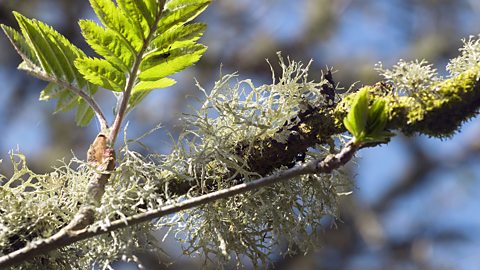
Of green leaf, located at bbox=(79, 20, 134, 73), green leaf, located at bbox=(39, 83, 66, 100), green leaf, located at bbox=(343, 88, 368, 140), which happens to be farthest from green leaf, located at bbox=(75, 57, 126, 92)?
green leaf, located at bbox=(343, 88, 368, 140)

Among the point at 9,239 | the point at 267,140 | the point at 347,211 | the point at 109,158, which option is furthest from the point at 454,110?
the point at 347,211

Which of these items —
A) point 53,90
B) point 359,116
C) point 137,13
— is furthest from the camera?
point 53,90

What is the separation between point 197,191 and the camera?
75 centimetres

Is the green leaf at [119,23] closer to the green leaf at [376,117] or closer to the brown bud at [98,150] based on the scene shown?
the brown bud at [98,150]

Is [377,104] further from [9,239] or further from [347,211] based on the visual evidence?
[347,211]

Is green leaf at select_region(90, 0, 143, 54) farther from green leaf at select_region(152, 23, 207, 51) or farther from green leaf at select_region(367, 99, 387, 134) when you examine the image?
green leaf at select_region(367, 99, 387, 134)

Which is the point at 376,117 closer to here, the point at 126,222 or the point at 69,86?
the point at 126,222

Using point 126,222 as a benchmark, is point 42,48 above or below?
above

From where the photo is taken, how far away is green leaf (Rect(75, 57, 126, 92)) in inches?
29.9

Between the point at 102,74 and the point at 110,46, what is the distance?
0.03 m

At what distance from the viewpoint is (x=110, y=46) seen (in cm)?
76

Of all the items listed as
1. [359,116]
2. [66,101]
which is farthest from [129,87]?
[359,116]

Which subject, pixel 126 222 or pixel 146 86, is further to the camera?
pixel 146 86

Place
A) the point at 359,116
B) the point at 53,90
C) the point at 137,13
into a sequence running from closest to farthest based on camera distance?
the point at 359,116
the point at 137,13
the point at 53,90
